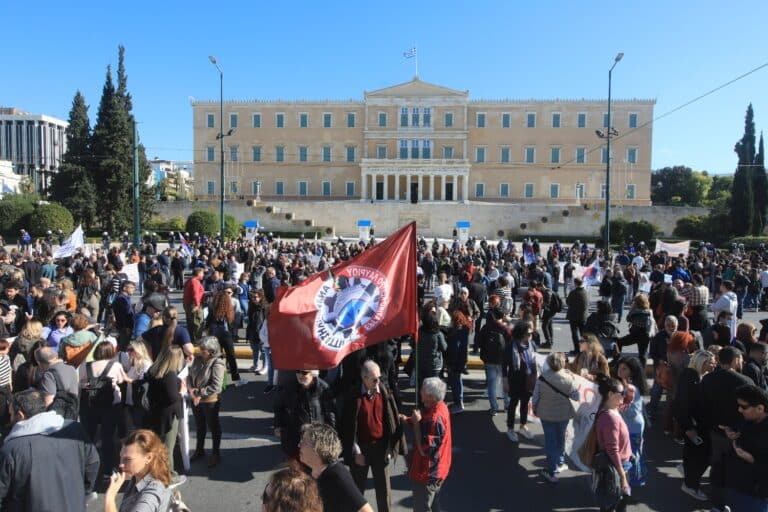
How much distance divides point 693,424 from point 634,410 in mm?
524

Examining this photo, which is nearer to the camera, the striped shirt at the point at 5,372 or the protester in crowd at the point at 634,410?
the protester in crowd at the point at 634,410

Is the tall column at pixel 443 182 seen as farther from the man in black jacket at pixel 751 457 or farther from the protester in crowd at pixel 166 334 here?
the man in black jacket at pixel 751 457

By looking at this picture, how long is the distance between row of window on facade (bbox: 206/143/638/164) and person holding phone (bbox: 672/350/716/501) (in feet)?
193

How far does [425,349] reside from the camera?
22.9 ft

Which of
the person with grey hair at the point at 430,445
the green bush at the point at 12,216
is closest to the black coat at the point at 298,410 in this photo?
the person with grey hair at the point at 430,445

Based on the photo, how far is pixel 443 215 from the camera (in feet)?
167

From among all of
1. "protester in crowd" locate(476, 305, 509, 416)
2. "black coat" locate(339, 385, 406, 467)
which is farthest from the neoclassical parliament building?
"black coat" locate(339, 385, 406, 467)

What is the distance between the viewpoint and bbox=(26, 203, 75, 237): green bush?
34.4 metres

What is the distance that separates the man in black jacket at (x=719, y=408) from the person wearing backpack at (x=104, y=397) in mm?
5146

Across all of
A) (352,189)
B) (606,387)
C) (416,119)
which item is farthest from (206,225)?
(606,387)

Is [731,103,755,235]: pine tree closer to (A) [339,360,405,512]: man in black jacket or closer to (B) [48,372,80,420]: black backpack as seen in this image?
(A) [339,360,405,512]: man in black jacket

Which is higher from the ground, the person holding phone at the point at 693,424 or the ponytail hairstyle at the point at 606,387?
the ponytail hairstyle at the point at 606,387

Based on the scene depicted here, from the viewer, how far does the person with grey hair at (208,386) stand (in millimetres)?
5730

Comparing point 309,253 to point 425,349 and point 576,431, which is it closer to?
point 425,349
